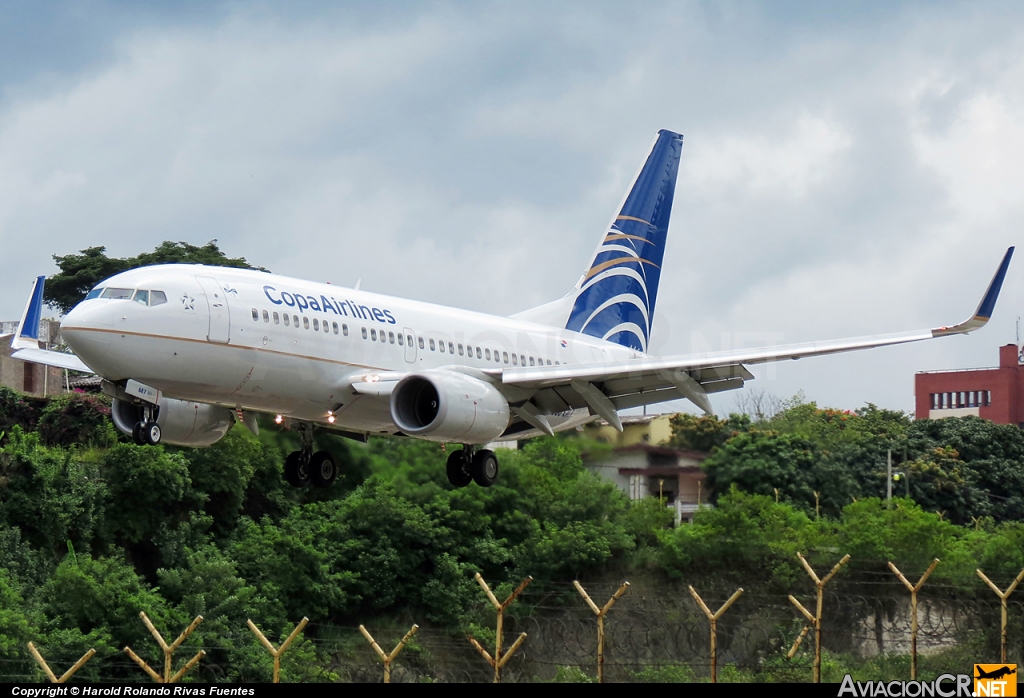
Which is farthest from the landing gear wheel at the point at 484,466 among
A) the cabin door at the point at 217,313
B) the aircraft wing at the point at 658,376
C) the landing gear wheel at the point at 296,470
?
the cabin door at the point at 217,313

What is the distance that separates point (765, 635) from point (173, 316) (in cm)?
2568

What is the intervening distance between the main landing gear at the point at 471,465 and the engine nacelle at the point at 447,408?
5.92 ft

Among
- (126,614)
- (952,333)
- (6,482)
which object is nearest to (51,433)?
(6,482)

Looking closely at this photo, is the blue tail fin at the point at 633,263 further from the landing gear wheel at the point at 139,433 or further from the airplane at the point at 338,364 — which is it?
the landing gear wheel at the point at 139,433

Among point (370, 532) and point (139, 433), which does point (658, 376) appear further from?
point (370, 532)

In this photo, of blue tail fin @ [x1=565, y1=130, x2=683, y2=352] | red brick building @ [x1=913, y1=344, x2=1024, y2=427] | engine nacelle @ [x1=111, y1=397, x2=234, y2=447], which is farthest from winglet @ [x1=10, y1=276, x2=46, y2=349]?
red brick building @ [x1=913, y1=344, x2=1024, y2=427]

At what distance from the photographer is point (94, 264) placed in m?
69.9

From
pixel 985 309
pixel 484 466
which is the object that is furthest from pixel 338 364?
pixel 985 309

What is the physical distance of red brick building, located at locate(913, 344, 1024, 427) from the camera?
106213 mm

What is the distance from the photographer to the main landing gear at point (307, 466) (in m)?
31.7

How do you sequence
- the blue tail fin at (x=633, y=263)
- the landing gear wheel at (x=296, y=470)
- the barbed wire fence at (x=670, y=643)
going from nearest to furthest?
the landing gear wheel at (x=296, y=470) → the blue tail fin at (x=633, y=263) → the barbed wire fence at (x=670, y=643)

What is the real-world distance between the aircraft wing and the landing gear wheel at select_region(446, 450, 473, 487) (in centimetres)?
168

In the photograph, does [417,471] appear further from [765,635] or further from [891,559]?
[891,559]

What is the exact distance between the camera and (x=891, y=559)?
171 ft
